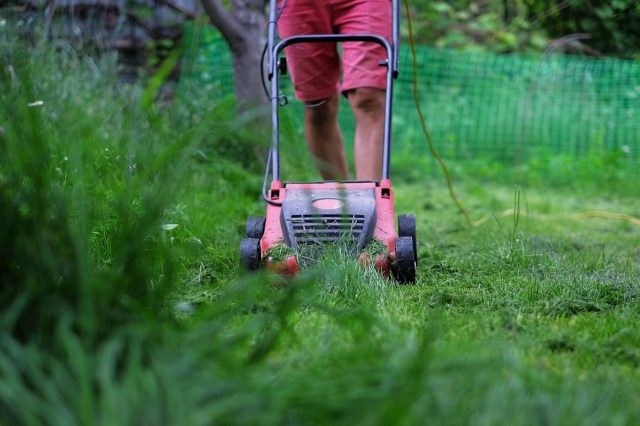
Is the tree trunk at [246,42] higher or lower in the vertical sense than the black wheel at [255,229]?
higher

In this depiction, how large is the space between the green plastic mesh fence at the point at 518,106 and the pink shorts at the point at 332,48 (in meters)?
3.01

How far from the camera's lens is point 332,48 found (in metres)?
3.26

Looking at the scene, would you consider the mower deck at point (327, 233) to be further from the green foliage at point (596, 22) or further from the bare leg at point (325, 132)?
the green foliage at point (596, 22)

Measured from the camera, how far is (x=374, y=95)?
9.58 ft

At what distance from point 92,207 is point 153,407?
2.43 feet

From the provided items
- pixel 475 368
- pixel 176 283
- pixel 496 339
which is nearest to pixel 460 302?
pixel 496 339

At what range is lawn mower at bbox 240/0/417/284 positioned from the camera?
219 centimetres

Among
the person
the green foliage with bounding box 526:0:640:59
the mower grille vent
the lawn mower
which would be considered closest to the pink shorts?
the person

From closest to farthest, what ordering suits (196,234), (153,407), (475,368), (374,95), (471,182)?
(153,407) → (475,368) → (196,234) → (374,95) → (471,182)

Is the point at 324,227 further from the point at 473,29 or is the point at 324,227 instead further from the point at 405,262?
the point at 473,29

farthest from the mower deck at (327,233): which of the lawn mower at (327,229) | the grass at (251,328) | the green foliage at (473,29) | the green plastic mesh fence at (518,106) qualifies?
the green foliage at (473,29)

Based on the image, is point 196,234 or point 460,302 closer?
point 460,302

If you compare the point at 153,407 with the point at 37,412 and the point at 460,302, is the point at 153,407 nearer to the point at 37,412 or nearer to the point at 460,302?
the point at 37,412

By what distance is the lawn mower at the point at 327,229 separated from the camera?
2189 mm
